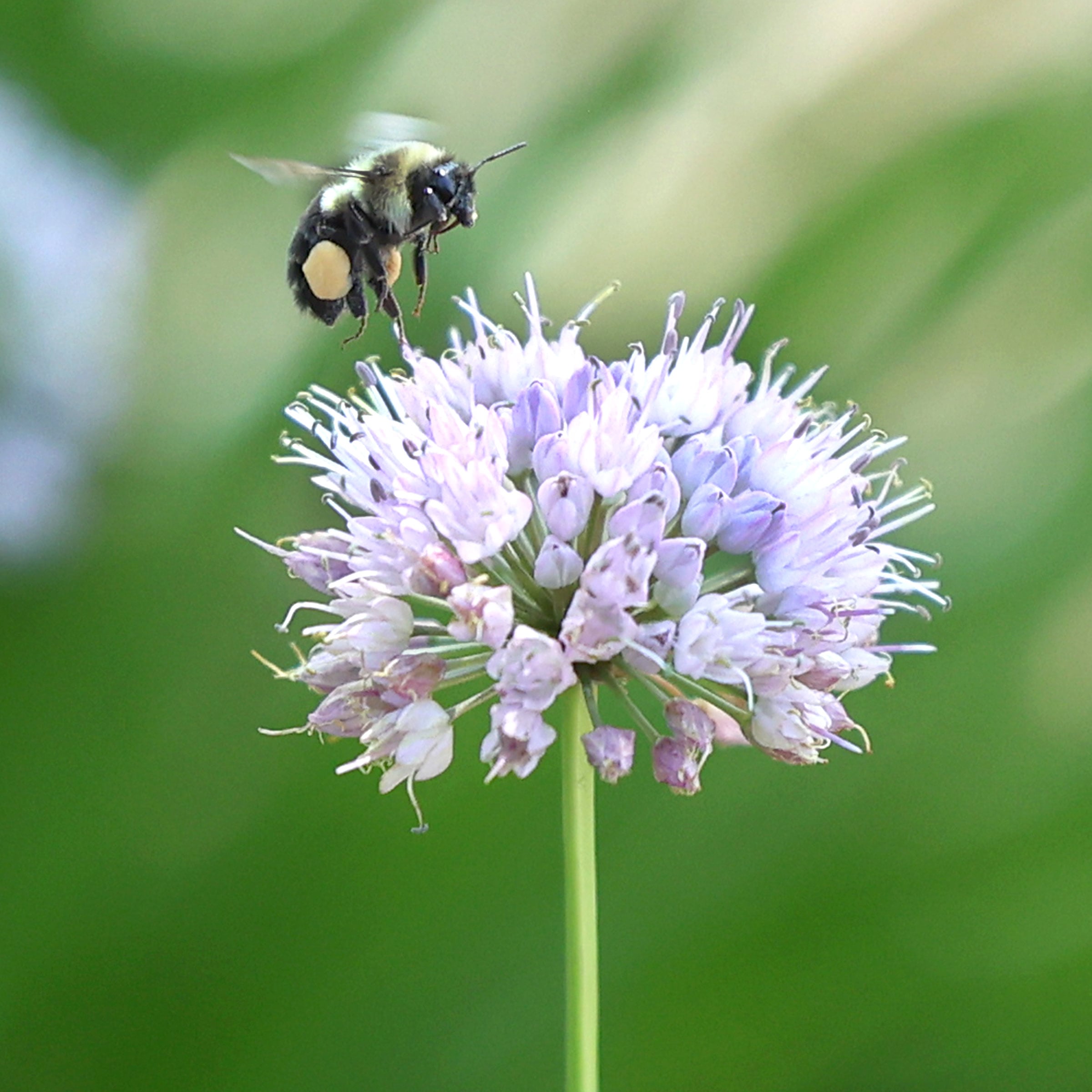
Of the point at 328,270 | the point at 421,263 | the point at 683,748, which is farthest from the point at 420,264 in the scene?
the point at 683,748

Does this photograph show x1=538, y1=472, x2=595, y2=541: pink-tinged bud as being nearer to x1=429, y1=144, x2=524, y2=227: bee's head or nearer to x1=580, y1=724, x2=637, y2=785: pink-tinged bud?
x1=580, y1=724, x2=637, y2=785: pink-tinged bud

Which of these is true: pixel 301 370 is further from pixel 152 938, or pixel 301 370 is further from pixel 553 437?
pixel 553 437

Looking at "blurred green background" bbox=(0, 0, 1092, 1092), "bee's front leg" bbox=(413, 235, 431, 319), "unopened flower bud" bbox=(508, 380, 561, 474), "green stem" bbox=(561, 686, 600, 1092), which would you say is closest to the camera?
"green stem" bbox=(561, 686, 600, 1092)

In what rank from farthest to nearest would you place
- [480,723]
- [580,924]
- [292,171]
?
[480,723] < [292,171] < [580,924]

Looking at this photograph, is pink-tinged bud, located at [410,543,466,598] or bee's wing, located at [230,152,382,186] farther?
bee's wing, located at [230,152,382,186]

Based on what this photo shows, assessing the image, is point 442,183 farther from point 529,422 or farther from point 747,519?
point 747,519

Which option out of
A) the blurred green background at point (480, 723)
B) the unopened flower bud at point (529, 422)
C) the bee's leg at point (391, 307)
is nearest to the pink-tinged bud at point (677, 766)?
the unopened flower bud at point (529, 422)

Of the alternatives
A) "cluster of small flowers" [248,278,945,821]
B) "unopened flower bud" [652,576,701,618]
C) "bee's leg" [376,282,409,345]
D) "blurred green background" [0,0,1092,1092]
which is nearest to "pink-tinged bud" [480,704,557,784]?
"cluster of small flowers" [248,278,945,821]
